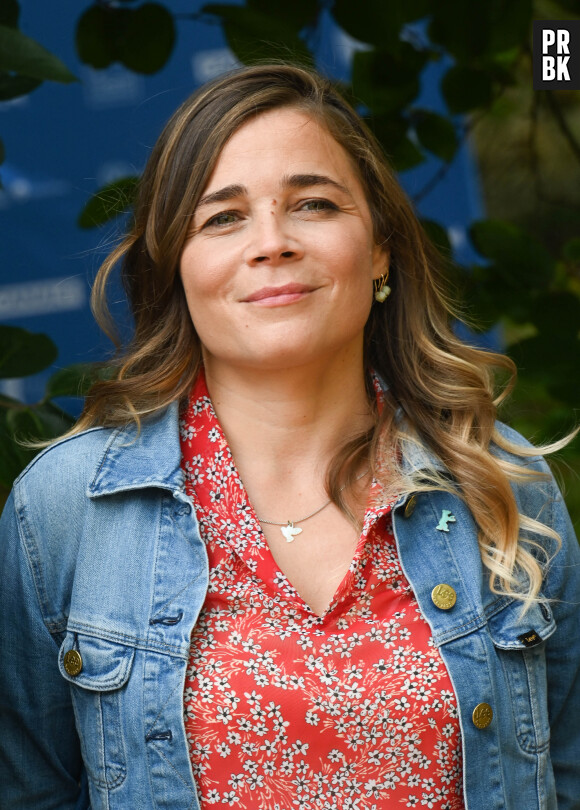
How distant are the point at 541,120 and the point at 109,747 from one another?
1726 mm

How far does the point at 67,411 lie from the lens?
2238 mm

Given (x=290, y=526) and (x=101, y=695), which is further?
(x=290, y=526)

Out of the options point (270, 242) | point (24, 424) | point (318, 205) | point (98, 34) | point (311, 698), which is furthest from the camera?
point (98, 34)

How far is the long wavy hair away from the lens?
1.84 m

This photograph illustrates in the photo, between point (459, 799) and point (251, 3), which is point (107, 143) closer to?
point (251, 3)

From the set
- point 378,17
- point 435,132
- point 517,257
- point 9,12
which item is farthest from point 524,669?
point 9,12

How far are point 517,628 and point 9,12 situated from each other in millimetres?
1469

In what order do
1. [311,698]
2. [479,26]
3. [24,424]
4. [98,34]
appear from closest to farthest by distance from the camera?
[311,698]
[24,424]
[98,34]
[479,26]

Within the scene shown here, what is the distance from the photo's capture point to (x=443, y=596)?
175 cm

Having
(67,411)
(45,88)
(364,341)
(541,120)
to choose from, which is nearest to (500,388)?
(364,341)

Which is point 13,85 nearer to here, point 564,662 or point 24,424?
point 24,424

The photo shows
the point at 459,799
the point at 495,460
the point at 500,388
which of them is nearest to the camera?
the point at 459,799

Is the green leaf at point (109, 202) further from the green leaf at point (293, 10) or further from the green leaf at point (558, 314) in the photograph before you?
the green leaf at point (558, 314)

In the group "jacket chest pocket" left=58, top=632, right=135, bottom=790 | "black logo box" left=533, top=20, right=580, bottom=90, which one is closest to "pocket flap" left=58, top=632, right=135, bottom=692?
"jacket chest pocket" left=58, top=632, right=135, bottom=790
